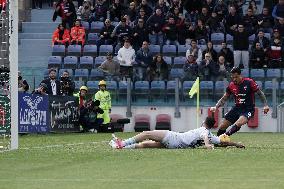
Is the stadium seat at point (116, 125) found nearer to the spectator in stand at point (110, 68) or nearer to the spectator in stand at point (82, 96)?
the spectator in stand at point (82, 96)

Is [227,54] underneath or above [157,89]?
above

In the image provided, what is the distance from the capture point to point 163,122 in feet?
124

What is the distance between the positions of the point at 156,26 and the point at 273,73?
497cm

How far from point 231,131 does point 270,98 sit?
11696 millimetres

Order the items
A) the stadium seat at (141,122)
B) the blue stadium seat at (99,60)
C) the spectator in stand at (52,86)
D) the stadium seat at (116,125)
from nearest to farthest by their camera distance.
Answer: the spectator in stand at (52,86), the stadium seat at (116,125), the stadium seat at (141,122), the blue stadium seat at (99,60)

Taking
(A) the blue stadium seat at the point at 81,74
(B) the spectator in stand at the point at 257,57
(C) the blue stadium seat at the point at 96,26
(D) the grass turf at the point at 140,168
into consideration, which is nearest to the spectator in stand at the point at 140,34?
(C) the blue stadium seat at the point at 96,26

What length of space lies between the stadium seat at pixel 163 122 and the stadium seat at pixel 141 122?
1.21 ft

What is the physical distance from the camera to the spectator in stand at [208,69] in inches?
1489

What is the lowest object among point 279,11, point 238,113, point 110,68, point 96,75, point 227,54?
point 238,113

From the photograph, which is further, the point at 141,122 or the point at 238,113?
the point at 141,122

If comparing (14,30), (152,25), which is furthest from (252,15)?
(14,30)

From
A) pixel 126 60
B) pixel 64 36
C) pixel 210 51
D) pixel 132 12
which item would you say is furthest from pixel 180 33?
pixel 64 36

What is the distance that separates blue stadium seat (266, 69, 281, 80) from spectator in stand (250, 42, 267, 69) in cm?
44

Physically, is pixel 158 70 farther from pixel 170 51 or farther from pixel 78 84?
pixel 78 84
